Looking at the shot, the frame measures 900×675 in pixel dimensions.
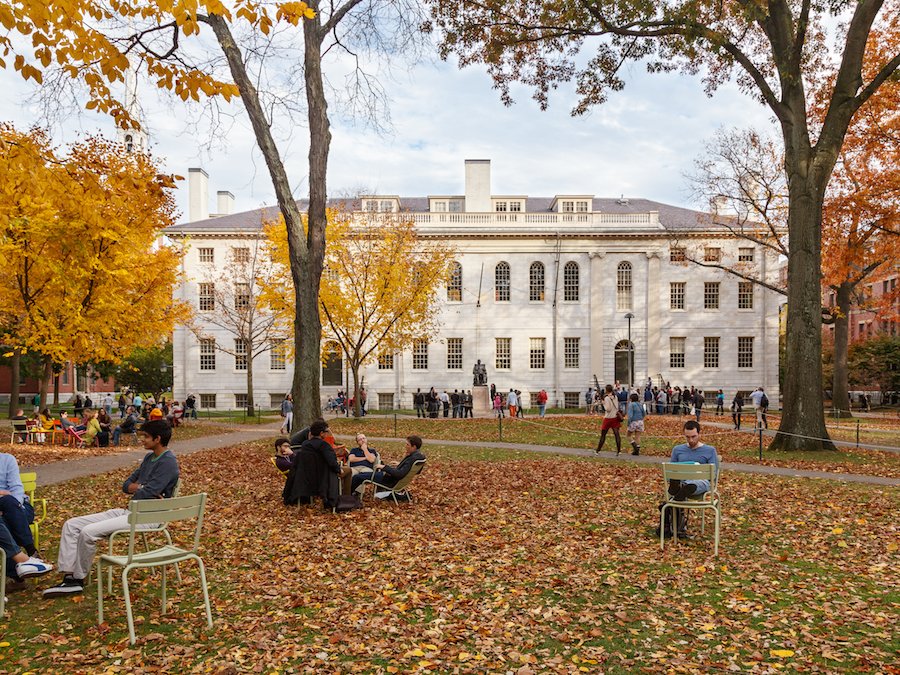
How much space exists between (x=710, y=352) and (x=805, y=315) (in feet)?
98.5

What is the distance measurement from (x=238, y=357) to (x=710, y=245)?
3295 cm

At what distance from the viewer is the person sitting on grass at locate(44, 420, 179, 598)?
606cm

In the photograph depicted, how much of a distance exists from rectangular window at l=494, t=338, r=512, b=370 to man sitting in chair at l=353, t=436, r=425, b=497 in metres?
35.3

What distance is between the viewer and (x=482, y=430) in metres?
26.4

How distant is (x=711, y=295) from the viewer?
151 feet

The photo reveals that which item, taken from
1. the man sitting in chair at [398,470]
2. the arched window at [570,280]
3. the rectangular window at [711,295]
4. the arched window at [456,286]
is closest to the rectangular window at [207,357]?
the arched window at [456,286]

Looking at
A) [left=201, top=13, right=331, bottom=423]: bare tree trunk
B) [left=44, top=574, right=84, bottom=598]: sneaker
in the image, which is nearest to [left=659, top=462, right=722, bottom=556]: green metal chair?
[left=44, top=574, right=84, bottom=598]: sneaker

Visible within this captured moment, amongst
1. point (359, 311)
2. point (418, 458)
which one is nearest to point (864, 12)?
point (418, 458)

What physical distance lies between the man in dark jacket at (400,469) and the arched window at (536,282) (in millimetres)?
36279

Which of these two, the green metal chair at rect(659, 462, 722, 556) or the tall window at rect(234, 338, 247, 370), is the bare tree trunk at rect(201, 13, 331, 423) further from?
the tall window at rect(234, 338, 247, 370)

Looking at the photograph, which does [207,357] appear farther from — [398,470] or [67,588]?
[67,588]

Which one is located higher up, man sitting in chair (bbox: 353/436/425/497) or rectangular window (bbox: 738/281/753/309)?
rectangular window (bbox: 738/281/753/309)

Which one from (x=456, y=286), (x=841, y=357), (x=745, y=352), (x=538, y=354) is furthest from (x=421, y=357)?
(x=841, y=357)

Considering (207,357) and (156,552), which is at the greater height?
(207,357)
